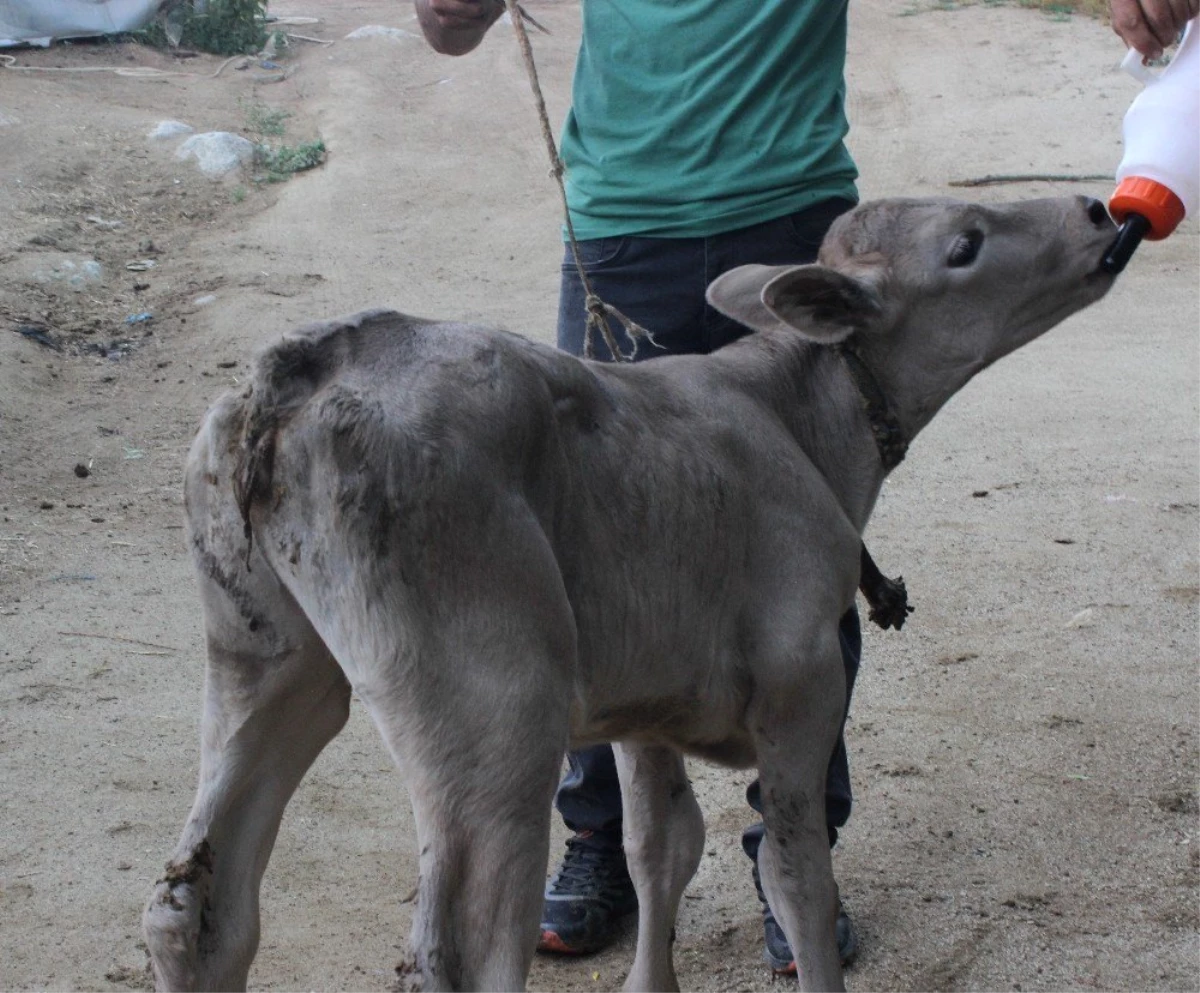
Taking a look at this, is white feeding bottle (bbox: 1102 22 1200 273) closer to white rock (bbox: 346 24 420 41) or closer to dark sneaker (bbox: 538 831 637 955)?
dark sneaker (bbox: 538 831 637 955)

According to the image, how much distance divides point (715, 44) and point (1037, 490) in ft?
13.4

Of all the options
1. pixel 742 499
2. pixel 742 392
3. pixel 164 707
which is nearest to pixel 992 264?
pixel 742 392

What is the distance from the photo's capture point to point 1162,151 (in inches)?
146

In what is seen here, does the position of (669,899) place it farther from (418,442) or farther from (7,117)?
(7,117)

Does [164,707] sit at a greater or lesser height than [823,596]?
lesser

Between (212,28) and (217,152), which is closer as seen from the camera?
(217,152)

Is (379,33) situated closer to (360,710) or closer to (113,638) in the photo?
(113,638)

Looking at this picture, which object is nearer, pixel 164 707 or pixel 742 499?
pixel 742 499

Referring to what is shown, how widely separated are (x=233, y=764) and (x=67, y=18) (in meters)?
15.6

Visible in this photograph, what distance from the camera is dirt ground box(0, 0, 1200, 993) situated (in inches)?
169

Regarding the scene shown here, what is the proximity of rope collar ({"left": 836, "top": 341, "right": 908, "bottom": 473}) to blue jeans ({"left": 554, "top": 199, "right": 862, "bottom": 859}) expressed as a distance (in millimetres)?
423

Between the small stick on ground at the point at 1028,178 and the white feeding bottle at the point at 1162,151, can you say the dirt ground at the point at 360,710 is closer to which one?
the small stick on ground at the point at 1028,178

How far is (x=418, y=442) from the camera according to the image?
2850 mm

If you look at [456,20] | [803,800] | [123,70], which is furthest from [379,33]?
[803,800]
